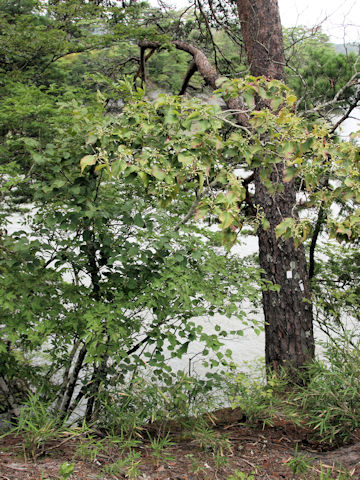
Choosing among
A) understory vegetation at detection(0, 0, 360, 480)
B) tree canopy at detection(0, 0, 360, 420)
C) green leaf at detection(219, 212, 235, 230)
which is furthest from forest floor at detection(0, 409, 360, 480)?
green leaf at detection(219, 212, 235, 230)

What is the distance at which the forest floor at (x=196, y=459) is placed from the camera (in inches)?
90.1

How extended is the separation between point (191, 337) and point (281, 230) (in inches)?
38.4

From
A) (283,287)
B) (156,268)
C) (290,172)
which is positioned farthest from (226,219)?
(283,287)

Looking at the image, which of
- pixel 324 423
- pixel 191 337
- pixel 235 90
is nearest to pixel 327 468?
pixel 324 423

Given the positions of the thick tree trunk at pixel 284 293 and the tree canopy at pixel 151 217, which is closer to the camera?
the tree canopy at pixel 151 217

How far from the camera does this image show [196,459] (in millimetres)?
2592

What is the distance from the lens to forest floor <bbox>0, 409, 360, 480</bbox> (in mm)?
2289

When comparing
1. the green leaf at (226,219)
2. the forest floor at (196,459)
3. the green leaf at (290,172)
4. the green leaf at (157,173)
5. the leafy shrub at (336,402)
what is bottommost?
the forest floor at (196,459)

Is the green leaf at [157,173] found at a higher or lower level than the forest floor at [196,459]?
higher

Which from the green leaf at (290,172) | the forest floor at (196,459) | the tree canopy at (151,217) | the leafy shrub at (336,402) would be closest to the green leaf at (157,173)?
the tree canopy at (151,217)

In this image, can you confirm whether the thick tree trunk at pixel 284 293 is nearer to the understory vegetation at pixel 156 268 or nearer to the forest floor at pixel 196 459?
the understory vegetation at pixel 156 268

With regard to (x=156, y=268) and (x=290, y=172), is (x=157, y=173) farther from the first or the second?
(x=156, y=268)

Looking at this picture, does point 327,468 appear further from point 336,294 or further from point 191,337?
point 336,294

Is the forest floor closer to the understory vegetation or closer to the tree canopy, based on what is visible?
the understory vegetation
